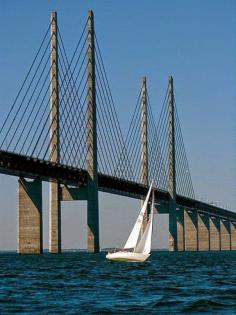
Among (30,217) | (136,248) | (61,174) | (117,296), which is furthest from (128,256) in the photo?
(117,296)

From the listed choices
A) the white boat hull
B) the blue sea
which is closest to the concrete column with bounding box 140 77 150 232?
the white boat hull

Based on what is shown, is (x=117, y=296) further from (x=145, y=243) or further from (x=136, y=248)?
(x=145, y=243)

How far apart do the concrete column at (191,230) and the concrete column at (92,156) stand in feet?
188

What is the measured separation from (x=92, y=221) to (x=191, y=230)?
62.8 meters

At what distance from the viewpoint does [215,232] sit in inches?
Result: 7077

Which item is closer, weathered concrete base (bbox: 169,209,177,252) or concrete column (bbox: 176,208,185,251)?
weathered concrete base (bbox: 169,209,177,252)

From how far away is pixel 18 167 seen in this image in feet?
276

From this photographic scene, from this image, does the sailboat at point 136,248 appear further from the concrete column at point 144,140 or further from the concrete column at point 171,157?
the concrete column at point 171,157

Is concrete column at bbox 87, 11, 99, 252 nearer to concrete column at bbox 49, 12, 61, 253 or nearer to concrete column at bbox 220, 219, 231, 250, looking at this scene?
concrete column at bbox 49, 12, 61, 253

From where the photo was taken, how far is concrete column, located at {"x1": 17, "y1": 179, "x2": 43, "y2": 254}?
83.8 metres

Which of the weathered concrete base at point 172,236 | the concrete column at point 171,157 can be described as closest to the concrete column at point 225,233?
the weathered concrete base at point 172,236

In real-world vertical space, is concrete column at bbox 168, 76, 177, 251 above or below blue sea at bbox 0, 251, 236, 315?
above

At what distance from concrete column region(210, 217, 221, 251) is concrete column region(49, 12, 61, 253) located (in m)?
84.7

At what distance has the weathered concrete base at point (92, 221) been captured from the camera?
95250mm
